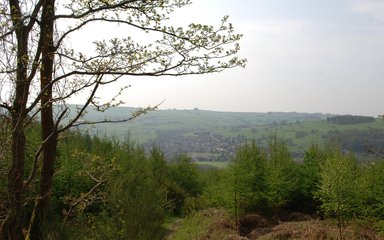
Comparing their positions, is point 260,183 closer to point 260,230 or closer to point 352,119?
point 260,230

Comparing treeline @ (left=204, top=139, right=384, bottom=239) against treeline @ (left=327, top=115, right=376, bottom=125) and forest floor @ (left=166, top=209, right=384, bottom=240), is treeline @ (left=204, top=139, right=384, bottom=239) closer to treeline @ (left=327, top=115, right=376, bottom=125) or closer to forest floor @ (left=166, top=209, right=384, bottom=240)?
forest floor @ (left=166, top=209, right=384, bottom=240)

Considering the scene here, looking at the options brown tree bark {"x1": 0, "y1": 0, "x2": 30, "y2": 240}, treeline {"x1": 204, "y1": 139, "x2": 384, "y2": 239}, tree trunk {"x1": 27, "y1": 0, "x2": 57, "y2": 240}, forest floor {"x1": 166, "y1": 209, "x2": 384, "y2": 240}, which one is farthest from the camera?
treeline {"x1": 204, "y1": 139, "x2": 384, "y2": 239}

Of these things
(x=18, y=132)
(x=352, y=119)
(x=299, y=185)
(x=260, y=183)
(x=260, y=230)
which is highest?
(x=18, y=132)

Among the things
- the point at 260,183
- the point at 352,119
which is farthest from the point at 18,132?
the point at 352,119

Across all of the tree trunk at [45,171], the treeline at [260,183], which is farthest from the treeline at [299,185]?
the tree trunk at [45,171]

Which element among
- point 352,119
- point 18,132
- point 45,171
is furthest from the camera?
point 352,119

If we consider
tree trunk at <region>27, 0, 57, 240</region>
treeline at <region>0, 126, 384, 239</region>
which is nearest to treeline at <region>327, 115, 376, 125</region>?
treeline at <region>0, 126, 384, 239</region>

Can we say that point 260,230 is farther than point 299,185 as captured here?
No

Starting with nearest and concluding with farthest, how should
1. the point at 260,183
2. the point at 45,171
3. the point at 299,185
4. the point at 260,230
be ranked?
the point at 45,171 → the point at 260,230 → the point at 260,183 → the point at 299,185

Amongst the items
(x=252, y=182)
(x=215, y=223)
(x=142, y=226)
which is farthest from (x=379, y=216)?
(x=142, y=226)

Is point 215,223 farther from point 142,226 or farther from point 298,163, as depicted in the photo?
point 142,226

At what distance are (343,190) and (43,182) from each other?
14.4 m

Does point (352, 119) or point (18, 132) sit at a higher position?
point (18, 132)

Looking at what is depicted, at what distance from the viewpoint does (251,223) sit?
23.1m
